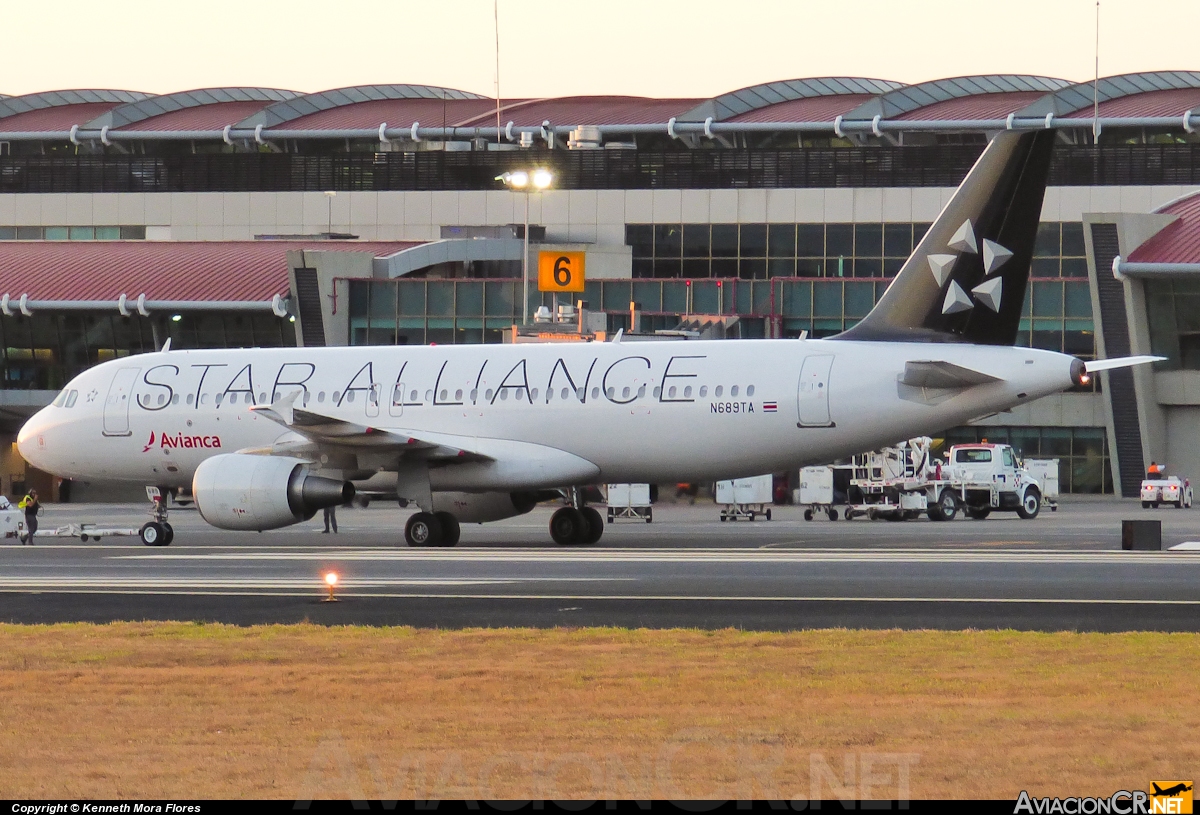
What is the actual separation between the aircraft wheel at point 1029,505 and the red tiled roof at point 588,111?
43842mm

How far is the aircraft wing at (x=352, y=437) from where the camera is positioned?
30875mm

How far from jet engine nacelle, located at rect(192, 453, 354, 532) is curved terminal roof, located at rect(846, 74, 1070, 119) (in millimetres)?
58018

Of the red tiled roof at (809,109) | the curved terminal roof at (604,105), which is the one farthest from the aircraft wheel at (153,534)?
the red tiled roof at (809,109)

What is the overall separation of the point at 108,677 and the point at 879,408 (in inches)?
735

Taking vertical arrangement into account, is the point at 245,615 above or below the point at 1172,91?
below

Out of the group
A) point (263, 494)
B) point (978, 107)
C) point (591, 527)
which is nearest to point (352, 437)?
point (263, 494)

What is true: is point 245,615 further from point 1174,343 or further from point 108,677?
point 1174,343

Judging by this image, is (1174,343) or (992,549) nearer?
(992,549)

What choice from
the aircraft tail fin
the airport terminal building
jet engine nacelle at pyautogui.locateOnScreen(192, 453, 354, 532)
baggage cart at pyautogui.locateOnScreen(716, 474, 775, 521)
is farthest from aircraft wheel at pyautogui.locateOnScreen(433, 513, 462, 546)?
the airport terminal building

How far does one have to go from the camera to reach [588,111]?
93125mm

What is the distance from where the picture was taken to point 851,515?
46031 mm

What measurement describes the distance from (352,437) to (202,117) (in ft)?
224

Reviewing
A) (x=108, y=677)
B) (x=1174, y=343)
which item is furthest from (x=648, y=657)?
(x=1174, y=343)

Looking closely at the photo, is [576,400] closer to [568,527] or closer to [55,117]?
[568,527]
